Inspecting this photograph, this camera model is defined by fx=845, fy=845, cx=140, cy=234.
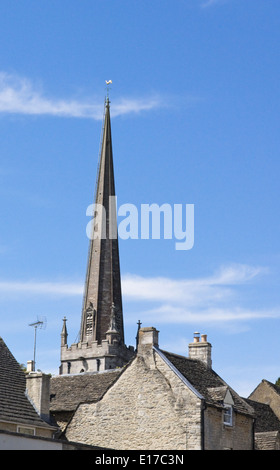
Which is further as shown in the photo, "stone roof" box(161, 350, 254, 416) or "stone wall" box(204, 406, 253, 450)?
"stone roof" box(161, 350, 254, 416)

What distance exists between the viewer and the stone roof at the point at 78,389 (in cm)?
3928

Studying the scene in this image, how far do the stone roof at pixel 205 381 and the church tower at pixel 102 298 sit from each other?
68.2 m

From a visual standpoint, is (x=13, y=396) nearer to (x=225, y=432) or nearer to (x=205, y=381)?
(x=205, y=381)

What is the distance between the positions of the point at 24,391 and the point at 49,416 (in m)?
1.80

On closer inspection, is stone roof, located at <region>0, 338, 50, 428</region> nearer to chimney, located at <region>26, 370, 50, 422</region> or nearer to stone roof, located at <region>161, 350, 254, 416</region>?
chimney, located at <region>26, 370, 50, 422</region>

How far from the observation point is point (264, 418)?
145ft

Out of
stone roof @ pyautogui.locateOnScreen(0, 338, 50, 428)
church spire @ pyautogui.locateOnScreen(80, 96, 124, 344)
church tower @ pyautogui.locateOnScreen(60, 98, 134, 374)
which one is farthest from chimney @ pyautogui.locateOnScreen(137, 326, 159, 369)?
church spire @ pyautogui.locateOnScreen(80, 96, 124, 344)

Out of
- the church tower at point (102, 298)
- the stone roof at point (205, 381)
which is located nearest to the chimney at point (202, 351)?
the stone roof at point (205, 381)

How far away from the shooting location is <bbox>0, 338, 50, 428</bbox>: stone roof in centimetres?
3403

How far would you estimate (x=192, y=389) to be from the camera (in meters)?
35.3

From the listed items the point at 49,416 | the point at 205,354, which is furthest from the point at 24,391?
the point at 205,354

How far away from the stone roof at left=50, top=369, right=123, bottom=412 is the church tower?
6488 cm

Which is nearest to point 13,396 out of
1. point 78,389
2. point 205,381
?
point 78,389

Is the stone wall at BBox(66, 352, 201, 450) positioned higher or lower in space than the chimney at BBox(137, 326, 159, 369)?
lower
